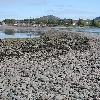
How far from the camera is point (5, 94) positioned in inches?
474

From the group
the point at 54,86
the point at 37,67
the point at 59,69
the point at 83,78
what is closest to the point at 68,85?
the point at 54,86

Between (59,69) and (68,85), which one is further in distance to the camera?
(59,69)

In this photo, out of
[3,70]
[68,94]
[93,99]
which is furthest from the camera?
[3,70]

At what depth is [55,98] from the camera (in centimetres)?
1138

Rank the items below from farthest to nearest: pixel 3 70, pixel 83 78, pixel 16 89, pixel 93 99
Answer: pixel 3 70 → pixel 83 78 → pixel 16 89 → pixel 93 99

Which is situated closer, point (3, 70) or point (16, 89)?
point (16, 89)

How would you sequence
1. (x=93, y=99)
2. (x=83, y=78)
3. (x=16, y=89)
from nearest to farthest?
(x=93, y=99) → (x=16, y=89) → (x=83, y=78)

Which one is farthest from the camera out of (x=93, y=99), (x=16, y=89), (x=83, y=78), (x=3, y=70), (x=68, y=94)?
(x=3, y=70)

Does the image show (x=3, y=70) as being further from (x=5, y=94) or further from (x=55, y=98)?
(x=55, y=98)

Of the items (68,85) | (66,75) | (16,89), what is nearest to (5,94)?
(16,89)

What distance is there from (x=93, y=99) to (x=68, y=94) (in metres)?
1.29

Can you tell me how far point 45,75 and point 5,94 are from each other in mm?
4287

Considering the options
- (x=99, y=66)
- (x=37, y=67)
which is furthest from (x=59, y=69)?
(x=99, y=66)

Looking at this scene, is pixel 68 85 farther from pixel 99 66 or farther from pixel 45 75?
pixel 99 66
